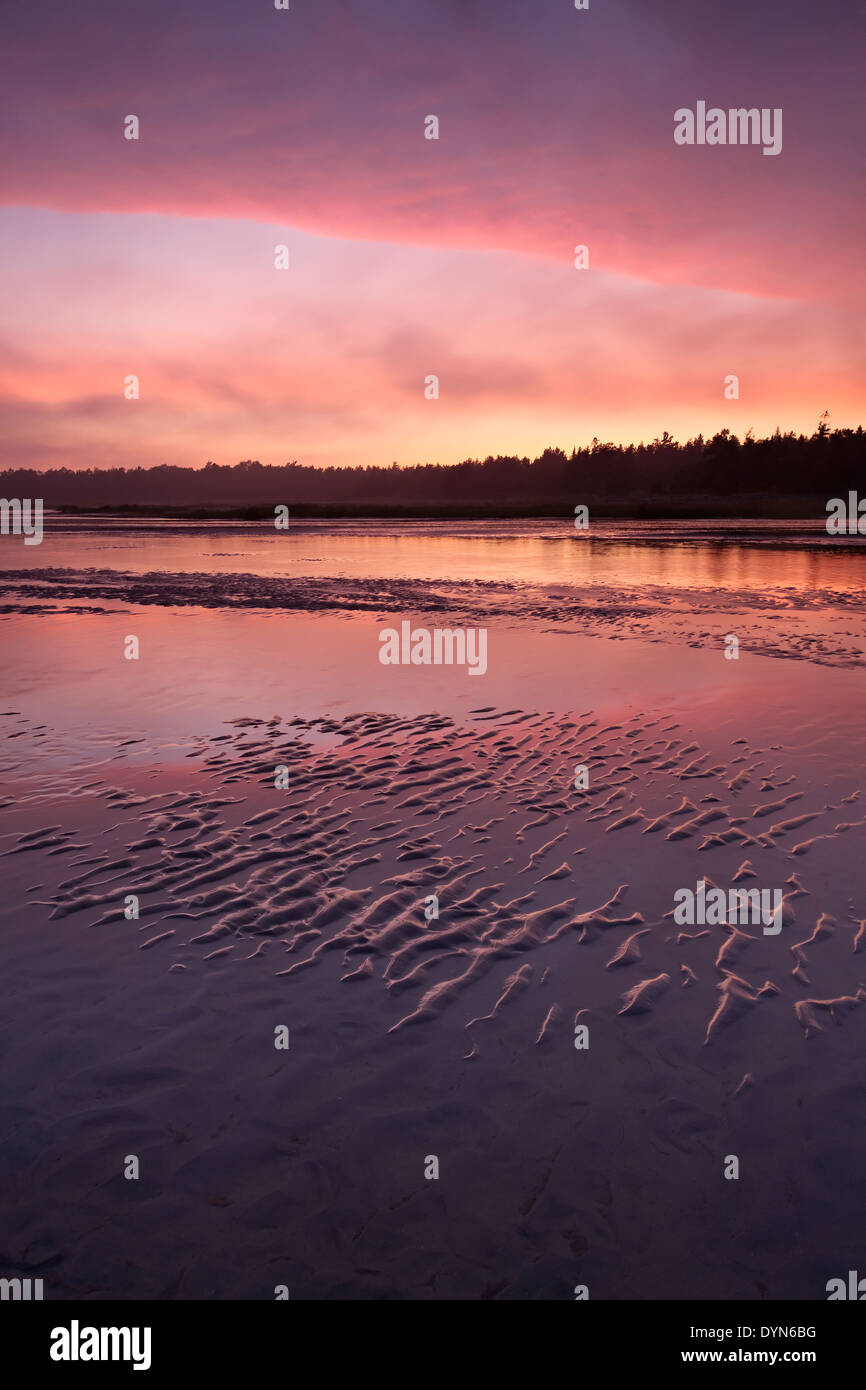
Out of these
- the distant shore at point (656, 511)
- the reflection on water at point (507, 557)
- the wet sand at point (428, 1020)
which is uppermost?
the distant shore at point (656, 511)

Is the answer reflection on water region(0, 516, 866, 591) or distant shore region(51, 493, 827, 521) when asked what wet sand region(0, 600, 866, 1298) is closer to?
reflection on water region(0, 516, 866, 591)

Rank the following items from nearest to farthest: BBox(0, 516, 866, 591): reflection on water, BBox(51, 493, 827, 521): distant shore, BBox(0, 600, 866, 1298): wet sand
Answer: BBox(0, 600, 866, 1298): wet sand < BBox(0, 516, 866, 591): reflection on water < BBox(51, 493, 827, 521): distant shore

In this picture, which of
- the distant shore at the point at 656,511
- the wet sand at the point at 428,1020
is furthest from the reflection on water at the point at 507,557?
the distant shore at the point at 656,511

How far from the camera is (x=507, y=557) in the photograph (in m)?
36.9

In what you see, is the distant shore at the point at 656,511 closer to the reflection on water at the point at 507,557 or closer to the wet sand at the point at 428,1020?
the reflection on water at the point at 507,557

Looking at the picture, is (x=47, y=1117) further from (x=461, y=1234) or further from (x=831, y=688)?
(x=831, y=688)

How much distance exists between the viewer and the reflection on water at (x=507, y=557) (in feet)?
92.3

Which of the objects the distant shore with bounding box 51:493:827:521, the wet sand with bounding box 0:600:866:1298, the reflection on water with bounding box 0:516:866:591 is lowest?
the wet sand with bounding box 0:600:866:1298

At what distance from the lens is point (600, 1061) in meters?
4.05

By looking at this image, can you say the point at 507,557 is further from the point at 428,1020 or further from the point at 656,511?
the point at 656,511

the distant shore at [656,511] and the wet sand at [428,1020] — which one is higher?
the distant shore at [656,511]

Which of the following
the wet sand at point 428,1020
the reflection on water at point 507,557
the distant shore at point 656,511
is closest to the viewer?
the wet sand at point 428,1020

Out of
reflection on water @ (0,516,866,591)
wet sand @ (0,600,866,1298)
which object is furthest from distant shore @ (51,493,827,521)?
A: wet sand @ (0,600,866,1298)

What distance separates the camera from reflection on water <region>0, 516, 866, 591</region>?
28.1 meters
